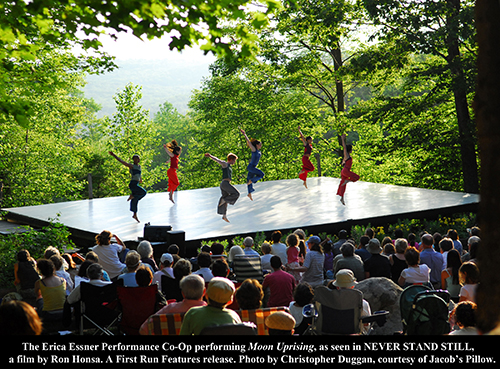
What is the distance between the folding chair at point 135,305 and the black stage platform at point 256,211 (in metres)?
5.09

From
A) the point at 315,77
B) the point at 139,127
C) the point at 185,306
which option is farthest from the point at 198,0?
the point at 139,127

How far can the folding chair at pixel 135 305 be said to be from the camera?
5.08 metres

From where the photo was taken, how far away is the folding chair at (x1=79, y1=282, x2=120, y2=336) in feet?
17.4

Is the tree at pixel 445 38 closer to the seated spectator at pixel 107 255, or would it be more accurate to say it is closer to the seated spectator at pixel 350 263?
the seated spectator at pixel 350 263

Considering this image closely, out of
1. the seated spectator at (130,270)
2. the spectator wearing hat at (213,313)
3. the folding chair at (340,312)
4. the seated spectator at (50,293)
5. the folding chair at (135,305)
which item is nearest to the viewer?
the spectator wearing hat at (213,313)

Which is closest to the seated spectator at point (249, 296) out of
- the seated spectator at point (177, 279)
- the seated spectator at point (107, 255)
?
the seated spectator at point (177, 279)

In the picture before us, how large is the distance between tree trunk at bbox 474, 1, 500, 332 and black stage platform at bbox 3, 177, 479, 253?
813cm

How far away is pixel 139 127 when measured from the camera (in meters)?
41.3

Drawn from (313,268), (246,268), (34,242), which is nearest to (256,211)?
(313,268)

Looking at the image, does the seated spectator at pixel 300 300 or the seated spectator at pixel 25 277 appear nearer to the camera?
the seated spectator at pixel 300 300

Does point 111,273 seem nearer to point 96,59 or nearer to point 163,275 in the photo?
point 163,275

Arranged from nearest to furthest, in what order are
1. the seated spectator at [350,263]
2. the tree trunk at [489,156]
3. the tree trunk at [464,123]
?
the tree trunk at [489,156] → the seated spectator at [350,263] → the tree trunk at [464,123]

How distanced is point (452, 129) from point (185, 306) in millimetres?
20753

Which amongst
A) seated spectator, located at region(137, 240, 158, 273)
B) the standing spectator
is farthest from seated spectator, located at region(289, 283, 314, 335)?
the standing spectator
